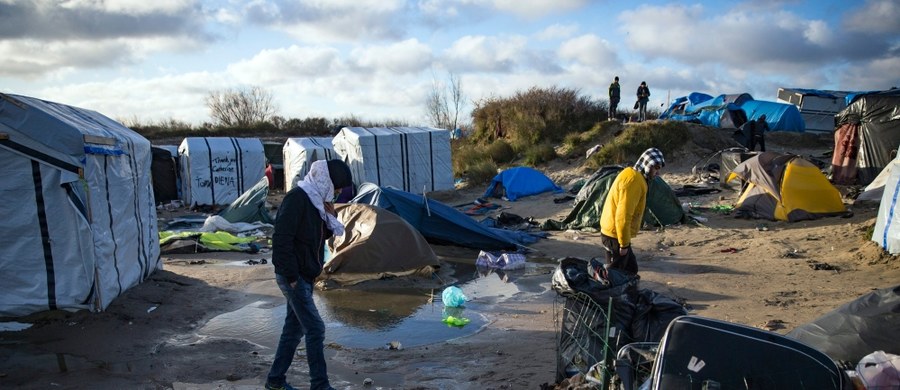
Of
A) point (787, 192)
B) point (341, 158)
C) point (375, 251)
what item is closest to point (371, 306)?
point (375, 251)

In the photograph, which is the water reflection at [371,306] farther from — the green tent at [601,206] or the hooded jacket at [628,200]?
the green tent at [601,206]

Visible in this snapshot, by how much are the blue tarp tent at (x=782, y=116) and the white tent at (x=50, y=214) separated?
2483cm

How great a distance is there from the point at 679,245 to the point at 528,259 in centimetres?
305

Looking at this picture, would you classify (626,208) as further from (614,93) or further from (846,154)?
(614,93)

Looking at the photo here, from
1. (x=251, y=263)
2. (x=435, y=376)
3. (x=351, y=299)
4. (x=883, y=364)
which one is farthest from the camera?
(x=251, y=263)

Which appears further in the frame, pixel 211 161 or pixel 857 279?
pixel 211 161

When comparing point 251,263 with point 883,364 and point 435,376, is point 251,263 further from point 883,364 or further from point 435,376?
point 883,364

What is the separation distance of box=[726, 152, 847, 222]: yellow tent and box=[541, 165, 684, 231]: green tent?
1.68 meters

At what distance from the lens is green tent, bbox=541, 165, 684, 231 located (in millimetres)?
14539

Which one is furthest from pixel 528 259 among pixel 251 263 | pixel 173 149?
pixel 173 149

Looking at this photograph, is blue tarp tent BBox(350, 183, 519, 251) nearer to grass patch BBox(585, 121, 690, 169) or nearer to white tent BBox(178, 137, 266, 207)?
grass patch BBox(585, 121, 690, 169)

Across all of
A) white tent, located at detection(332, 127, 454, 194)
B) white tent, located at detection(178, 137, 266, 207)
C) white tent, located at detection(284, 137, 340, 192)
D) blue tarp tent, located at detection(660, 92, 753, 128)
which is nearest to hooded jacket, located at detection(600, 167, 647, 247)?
white tent, located at detection(332, 127, 454, 194)

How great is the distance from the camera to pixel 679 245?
1282cm

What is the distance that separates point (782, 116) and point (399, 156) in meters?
15.2
